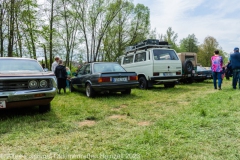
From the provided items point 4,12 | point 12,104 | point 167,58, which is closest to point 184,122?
point 12,104

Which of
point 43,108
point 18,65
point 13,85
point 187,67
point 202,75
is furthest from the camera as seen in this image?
point 202,75

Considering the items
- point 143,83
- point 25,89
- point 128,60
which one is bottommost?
point 143,83

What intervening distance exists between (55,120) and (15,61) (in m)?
2.38

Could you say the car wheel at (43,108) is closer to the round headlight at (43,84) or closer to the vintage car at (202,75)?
Result: the round headlight at (43,84)

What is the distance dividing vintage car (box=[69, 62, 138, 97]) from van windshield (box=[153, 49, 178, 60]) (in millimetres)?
2102

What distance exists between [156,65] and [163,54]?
2.73ft

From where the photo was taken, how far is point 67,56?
92.3 feet

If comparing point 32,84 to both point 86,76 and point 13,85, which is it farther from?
point 86,76

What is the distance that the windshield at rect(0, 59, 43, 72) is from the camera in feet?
15.0

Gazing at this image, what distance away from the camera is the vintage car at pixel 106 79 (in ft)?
20.8

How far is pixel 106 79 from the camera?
634 cm

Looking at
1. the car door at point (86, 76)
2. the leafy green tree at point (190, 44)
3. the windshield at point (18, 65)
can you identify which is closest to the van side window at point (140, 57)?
the car door at point (86, 76)

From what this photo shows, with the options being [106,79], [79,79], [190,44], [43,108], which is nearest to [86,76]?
[79,79]

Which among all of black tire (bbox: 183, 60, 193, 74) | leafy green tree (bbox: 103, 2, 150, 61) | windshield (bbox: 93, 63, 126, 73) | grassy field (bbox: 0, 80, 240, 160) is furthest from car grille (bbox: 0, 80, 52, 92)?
leafy green tree (bbox: 103, 2, 150, 61)
